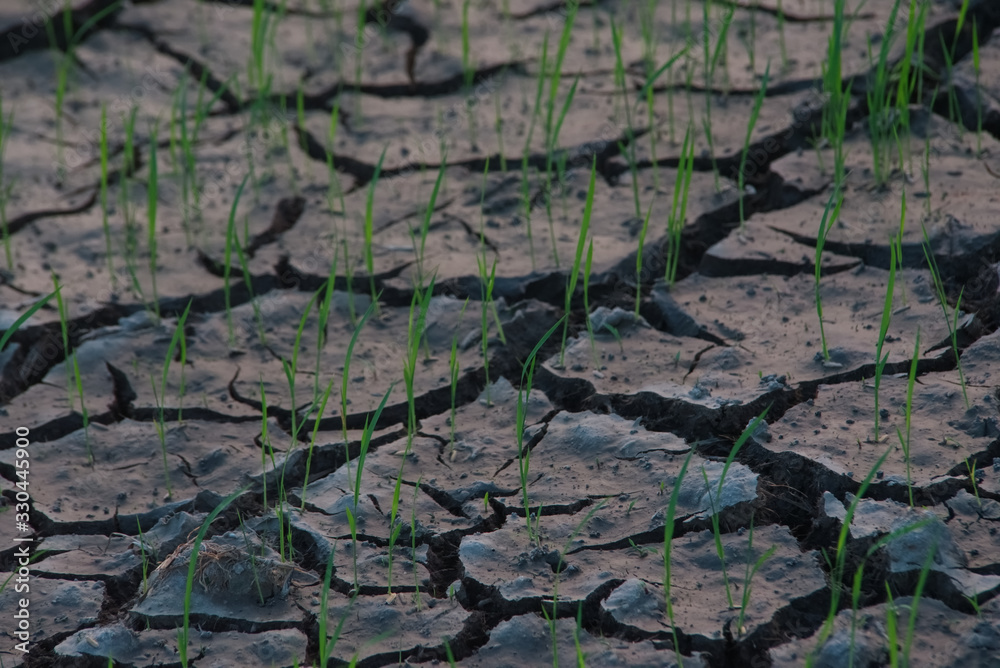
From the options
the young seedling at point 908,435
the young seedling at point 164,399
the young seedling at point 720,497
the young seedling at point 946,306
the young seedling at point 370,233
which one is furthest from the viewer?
the young seedling at point 370,233

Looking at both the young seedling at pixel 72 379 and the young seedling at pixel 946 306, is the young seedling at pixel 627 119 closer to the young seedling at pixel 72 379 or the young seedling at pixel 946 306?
the young seedling at pixel 946 306

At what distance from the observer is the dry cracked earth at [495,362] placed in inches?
72.6

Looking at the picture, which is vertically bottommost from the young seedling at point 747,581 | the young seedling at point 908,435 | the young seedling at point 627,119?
the young seedling at point 747,581

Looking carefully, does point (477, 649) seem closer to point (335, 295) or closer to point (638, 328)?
point (638, 328)

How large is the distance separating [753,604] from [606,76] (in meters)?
2.28

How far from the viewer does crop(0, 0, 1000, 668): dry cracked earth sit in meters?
1.84

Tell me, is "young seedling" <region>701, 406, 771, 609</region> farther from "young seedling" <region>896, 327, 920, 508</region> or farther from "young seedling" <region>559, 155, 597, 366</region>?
"young seedling" <region>559, 155, 597, 366</region>

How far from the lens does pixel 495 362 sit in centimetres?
254

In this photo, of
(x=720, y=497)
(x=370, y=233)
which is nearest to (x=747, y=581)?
(x=720, y=497)

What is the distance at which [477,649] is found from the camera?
5.92 feet

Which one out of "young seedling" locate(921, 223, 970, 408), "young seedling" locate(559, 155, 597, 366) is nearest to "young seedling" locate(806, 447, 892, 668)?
"young seedling" locate(921, 223, 970, 408)

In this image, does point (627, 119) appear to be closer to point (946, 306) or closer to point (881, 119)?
point (881, 119)

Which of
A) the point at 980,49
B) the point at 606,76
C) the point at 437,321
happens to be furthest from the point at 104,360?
the point at 980,49

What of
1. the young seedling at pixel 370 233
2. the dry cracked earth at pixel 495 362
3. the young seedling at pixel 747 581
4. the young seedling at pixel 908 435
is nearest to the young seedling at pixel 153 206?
the dry cracked earth at pixel 495 362
